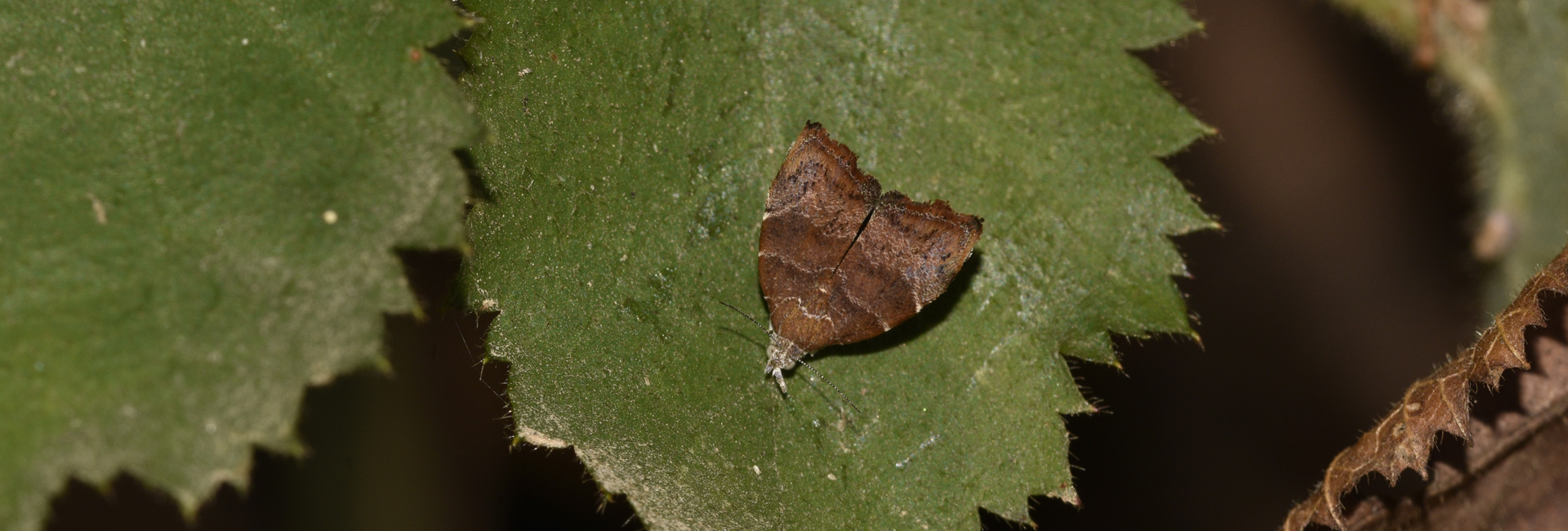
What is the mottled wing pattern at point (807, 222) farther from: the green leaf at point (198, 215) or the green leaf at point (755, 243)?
the green leaf at point (198, 215)

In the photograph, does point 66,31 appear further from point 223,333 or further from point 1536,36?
point 1536,36

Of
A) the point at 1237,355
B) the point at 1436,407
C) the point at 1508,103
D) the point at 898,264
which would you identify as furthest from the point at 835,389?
the point at 1508,103

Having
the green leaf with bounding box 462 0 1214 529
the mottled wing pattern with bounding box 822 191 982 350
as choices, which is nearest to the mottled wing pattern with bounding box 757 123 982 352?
the mottled wing pattern with bounding box 822 191 982 350

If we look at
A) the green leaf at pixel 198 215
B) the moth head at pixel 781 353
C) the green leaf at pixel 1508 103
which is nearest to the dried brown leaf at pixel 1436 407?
the green leaf at pixel 1508 103

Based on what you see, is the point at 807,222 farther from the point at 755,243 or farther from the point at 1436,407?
the point at 1436,407

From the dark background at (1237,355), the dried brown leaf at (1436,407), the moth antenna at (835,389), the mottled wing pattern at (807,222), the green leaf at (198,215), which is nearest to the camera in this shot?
the green leaf at (198,215)

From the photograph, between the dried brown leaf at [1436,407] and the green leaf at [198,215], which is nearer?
the green leaf at [198,215]

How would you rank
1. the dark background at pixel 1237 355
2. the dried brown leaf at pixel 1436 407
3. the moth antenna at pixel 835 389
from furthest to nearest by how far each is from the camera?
the dark background at pixel 1237 355 → the moth antenna at pixel 835 389 → the dried brown leaf at pixel 1436 407
